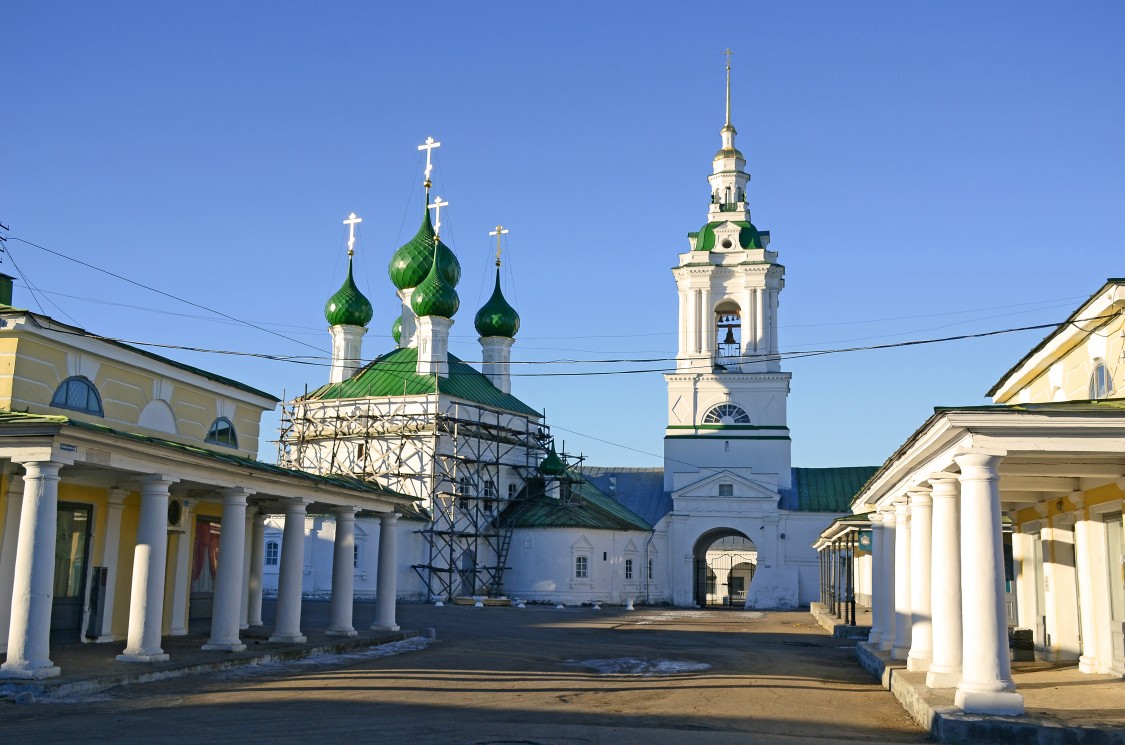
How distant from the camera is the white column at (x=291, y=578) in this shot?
2094 centimetres

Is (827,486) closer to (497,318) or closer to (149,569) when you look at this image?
(497,318)

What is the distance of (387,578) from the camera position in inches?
1001

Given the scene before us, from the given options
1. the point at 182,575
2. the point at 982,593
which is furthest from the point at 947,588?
the point at 182,575

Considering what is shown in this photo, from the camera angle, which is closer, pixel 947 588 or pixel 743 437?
pixel 947 588

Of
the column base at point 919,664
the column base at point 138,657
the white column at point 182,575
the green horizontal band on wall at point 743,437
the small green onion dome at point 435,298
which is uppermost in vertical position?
the small green onion dome at point 435,298

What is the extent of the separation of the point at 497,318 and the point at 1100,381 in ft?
126

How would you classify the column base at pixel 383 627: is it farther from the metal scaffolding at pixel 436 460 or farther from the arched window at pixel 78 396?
the metal scaffolding at pixel 436 460

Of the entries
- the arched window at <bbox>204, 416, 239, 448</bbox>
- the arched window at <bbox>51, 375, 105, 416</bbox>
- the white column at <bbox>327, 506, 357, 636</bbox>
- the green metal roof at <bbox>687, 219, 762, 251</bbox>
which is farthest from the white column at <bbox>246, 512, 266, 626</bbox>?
the green metal roof at <bbox>687, 219, 762, 251</bbox>

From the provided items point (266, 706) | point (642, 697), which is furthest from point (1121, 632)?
point (266, 706)

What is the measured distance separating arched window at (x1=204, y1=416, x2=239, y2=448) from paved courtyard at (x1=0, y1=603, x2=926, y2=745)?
525cm

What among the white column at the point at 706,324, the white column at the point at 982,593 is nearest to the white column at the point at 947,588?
the white column at the point at 982,593

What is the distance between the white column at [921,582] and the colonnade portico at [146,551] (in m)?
10.6

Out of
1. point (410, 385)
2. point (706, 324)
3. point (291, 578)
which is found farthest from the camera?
point (706, 324)

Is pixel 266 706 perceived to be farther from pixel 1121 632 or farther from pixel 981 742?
pixel 1121 632
